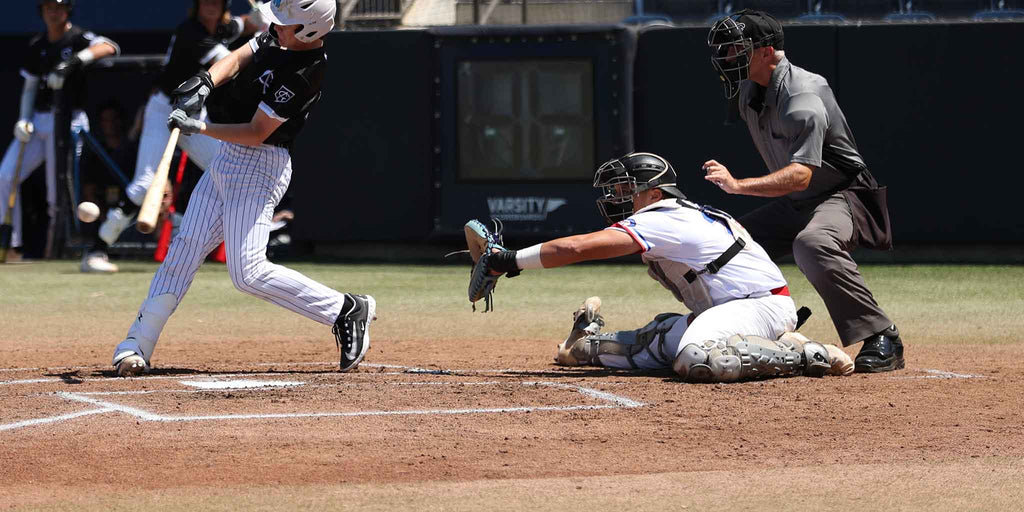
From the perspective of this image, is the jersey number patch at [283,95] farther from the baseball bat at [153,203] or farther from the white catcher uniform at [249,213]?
the baseball bat at [153,203]

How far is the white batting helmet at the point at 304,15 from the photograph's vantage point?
616 cm

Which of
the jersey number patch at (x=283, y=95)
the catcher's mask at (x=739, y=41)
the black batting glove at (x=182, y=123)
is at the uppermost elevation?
the catcher's mask at (x=739, y=41)

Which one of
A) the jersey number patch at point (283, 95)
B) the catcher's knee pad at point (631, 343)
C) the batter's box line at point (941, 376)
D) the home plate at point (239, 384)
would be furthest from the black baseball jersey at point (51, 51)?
the batter's box line at point (941, 376)

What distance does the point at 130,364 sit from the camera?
627 cm

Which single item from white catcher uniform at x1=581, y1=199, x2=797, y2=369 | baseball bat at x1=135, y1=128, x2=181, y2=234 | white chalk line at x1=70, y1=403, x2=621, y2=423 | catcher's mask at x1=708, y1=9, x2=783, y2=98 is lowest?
white chalk line at x1=70, y1=403, x2=621, y2=423

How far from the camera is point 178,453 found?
4582mm

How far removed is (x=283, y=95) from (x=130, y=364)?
137cm

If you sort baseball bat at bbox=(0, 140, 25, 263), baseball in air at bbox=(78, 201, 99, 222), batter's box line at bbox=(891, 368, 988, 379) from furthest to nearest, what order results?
baseball bat at bbox=(0, 140, 25, 263)
baseball in air at bbox=(78, 201, 99, 222)
batter's box line at bbox=(891, 368, 988, 379)

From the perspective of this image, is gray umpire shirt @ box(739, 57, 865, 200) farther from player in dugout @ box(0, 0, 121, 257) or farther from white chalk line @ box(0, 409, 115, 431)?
player in dugout @ box(0, 0, 121, 257)

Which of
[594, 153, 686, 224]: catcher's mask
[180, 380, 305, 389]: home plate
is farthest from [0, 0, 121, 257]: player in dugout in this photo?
[594, 153, 686, 224]: catcher's mask

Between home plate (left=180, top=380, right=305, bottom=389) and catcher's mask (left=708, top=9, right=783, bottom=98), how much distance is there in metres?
2.47

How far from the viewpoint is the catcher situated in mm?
5969

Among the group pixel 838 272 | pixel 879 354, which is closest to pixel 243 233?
pixel 838 272

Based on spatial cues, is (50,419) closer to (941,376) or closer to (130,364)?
(130,364)
